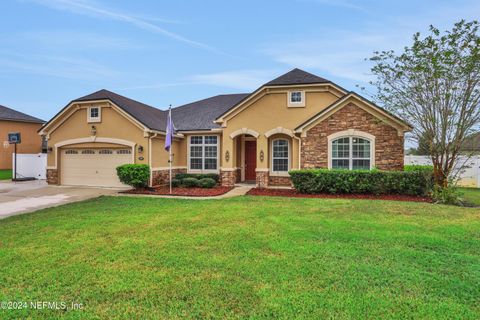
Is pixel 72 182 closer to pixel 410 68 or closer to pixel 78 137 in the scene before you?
pixel 78 137

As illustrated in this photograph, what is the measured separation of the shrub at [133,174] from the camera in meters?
14.2

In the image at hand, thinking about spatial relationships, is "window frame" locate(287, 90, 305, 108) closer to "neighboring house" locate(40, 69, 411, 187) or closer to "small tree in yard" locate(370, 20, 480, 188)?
"neighboring house" locate(40, 69, 411, 187)

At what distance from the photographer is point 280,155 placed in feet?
52.6

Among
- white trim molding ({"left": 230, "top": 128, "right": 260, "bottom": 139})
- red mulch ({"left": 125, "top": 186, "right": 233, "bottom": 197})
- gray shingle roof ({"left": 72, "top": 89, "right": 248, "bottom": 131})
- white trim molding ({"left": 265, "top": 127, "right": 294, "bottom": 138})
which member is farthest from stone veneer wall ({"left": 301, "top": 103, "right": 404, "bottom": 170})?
gray shingle roof ({"left": 72, "top": 89, "right": 248, "bottom": 131})

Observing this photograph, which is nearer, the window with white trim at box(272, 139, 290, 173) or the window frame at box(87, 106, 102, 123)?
the window with white trim at box(272, 139, 290, 173)

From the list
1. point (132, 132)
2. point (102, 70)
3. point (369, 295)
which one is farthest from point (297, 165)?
point (102, 70)

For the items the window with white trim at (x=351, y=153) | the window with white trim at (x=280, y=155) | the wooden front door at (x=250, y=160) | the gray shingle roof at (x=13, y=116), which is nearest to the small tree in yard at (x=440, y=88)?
the window with white trim at (x=351, y=153)

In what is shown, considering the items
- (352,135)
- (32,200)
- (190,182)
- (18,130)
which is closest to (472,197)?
(352,135)

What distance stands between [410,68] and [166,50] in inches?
531

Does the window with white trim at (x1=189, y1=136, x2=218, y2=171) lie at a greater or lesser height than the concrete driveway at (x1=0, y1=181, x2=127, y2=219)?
greater

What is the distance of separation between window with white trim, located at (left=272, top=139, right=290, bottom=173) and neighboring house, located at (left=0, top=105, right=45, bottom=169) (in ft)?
75.9

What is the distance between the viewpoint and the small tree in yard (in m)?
11.1

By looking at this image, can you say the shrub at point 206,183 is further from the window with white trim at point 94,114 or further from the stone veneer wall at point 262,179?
the window with white trim at point 94,114

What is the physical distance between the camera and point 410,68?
1188 cm
